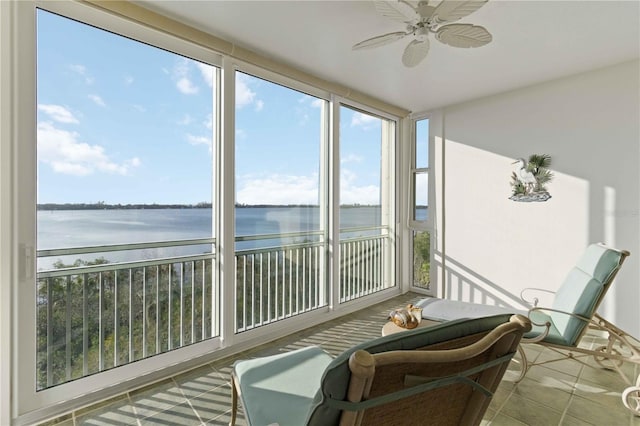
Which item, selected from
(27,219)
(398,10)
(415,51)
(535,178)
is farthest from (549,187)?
(27,219)

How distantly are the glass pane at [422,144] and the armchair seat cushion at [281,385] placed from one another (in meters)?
3.48

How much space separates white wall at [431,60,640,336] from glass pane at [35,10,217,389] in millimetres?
3116

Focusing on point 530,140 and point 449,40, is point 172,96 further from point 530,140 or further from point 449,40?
point 530,140

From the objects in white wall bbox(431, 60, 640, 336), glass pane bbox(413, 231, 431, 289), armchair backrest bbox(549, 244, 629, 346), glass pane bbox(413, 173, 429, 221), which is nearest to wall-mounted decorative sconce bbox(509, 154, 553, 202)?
white wall bbox(431, 60, 640, 336)

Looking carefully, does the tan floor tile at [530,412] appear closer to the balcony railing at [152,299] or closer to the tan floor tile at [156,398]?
the balcony railing at [152,299]

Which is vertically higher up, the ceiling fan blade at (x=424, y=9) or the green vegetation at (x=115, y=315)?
the ceiling fan blade at (x=424, y=9)

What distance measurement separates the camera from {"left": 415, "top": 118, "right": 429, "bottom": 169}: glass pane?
14.4ft

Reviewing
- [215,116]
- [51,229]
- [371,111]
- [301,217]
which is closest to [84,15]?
[215,116]

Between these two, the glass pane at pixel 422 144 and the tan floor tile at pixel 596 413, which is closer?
the tan floor tile at pixel 596 413

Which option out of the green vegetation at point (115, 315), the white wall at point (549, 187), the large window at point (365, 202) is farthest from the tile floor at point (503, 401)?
the large window at point (365, 202)

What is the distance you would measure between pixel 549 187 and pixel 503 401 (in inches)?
94.8

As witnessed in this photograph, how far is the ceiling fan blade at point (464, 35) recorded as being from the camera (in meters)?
1.83

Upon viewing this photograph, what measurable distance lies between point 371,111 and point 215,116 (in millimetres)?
2131

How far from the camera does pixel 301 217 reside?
3316 millimetres
